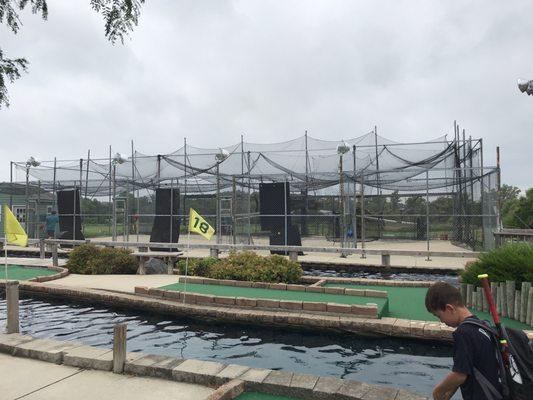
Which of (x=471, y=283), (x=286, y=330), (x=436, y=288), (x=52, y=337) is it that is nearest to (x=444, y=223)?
(x=471, y=283)

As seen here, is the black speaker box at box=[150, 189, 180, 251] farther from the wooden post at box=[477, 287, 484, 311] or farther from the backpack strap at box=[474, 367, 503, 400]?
the backpack strap at box=[474, 367, 503, 400]

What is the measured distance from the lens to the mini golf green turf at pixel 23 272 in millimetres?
12530

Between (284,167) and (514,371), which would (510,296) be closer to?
(514,371)

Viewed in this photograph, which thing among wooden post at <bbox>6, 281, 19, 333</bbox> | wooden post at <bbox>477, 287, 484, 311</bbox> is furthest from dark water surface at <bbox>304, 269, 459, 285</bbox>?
wooden post at <bbox>6, 281, 19, 333</bbox>

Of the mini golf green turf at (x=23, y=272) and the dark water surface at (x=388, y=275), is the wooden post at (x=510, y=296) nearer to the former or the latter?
the dark water surface at (x=388, y=275)

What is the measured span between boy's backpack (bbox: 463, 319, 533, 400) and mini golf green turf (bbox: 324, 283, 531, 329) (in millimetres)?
5045

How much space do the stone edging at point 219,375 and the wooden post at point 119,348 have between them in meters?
0.07

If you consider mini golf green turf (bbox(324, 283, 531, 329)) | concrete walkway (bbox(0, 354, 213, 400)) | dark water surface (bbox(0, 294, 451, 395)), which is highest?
mini golf green turf (bbox(324, 283, 531, 329))

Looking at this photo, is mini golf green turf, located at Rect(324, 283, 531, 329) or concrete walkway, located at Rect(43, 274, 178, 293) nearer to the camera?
mini golf green turf, located at Rect(324, 283, 531, 329)

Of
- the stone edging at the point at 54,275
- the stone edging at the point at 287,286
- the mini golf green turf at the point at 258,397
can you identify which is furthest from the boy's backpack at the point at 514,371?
the stone edging at the point at 54,275

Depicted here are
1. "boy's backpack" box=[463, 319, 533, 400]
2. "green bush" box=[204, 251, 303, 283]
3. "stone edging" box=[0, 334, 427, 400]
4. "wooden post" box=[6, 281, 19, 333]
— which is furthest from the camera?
"green bush" box=[204, 251, 303, 283]

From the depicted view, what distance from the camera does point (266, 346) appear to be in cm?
699

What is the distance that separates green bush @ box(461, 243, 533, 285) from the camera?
7.54m

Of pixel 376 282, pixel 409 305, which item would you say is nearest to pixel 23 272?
pixel 376 282
